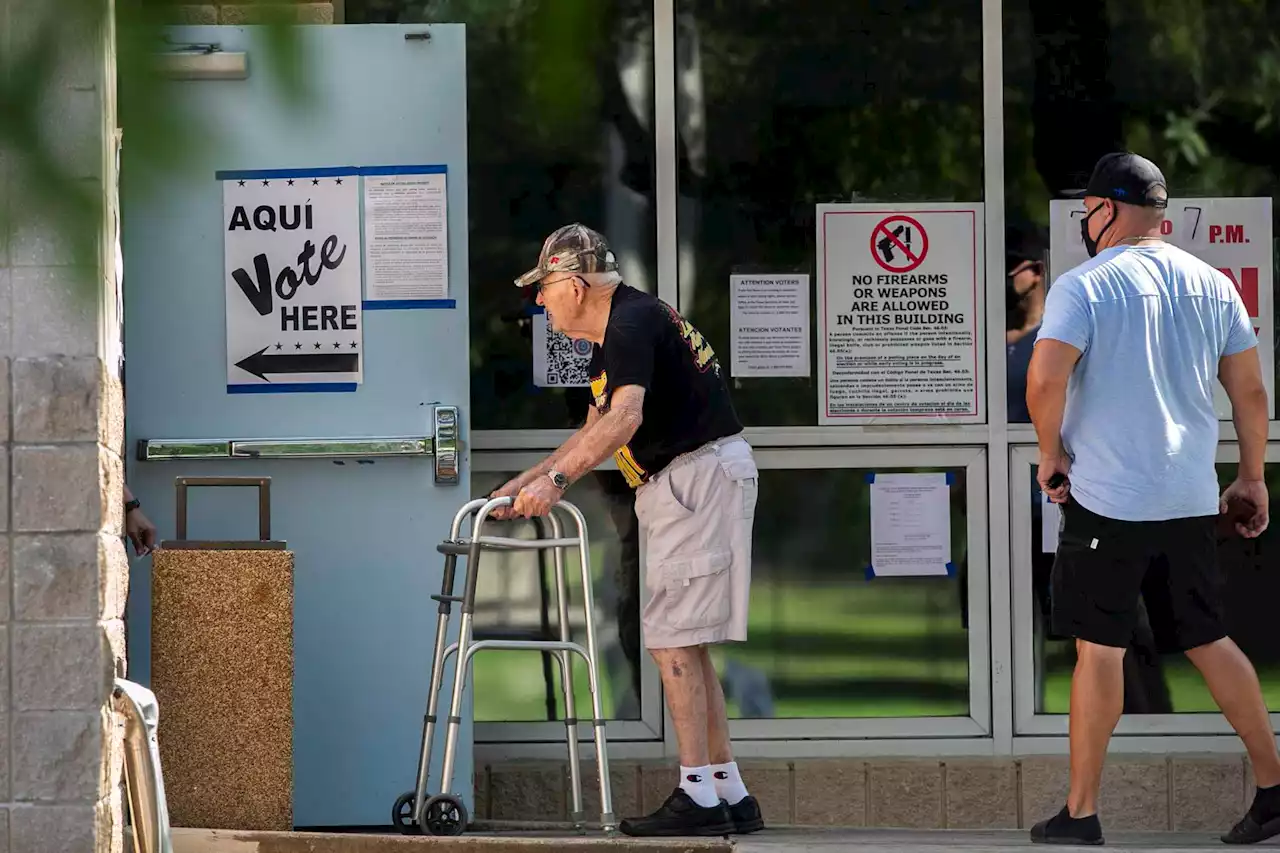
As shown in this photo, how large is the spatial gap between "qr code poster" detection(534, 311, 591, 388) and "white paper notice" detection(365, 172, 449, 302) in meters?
0.48

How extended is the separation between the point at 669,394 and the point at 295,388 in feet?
3.85

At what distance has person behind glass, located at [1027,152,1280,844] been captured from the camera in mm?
4918

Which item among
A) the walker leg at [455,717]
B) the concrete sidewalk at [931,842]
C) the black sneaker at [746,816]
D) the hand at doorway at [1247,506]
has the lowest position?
the concrete sidewalk at [931,842]

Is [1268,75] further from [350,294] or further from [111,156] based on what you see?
[111,156]

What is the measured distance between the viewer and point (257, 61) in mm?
1017

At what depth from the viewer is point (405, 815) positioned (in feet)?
17.8

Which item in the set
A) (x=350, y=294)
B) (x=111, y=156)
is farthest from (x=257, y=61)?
(x=350, y=294)

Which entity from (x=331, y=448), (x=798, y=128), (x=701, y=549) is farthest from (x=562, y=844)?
(x=798, y=128)

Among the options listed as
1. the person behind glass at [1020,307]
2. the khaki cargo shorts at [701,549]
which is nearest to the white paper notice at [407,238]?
the khaki cargo shorts at [701,549]

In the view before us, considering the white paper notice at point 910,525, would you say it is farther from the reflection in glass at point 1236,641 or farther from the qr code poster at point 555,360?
the qr code poster at point 555,360

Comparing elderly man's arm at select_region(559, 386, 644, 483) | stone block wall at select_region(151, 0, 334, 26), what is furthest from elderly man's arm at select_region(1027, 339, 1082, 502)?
stone block wall at select_region(151, 0, 334, 26)

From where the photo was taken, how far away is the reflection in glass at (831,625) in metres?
6.05

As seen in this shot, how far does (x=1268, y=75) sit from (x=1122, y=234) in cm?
133

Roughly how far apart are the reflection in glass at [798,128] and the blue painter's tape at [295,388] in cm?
112
